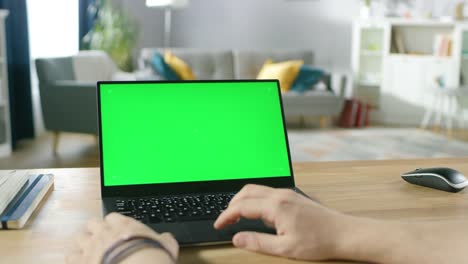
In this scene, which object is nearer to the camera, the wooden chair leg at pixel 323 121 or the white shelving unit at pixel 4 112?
the white shelving unit at pixel 4 112

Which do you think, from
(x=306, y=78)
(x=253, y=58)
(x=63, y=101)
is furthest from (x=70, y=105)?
(x=306, y=78)

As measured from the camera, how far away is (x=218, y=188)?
0.97 m

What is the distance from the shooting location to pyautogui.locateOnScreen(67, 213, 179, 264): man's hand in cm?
62

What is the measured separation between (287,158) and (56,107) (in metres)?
3.79

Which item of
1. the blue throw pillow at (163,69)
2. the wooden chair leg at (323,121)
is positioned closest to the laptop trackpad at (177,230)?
the blue throw pillow at (163,69)

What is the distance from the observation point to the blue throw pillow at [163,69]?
5535 millimetres

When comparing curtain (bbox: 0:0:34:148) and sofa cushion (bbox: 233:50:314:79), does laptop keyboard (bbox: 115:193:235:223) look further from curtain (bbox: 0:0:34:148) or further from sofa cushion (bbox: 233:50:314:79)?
sofa cushion (bbox: 233:50:314:79)

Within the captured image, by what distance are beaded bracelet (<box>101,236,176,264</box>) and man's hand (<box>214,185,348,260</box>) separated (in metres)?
0.13

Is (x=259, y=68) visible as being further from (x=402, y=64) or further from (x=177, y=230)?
(x=177, y=230)

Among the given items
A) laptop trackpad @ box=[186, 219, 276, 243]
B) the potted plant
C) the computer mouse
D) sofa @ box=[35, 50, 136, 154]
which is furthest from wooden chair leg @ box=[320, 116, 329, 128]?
laptop trackpad @ box=[186, 219, 276, 243]

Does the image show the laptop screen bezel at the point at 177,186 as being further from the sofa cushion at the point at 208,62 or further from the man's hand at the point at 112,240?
the sofa cushion at the point at 208,62

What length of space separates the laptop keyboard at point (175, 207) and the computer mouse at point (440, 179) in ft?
1.27

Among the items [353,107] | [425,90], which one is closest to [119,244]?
[353,107]

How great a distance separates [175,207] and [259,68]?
17.6 feet
